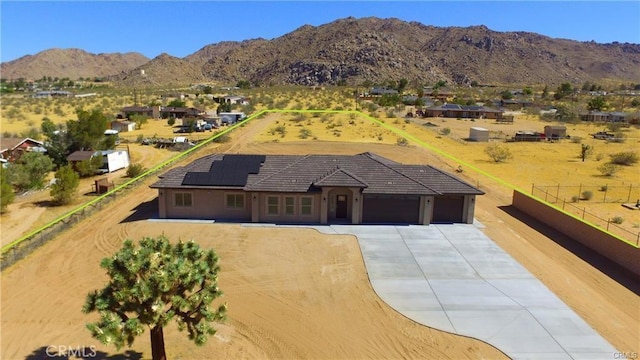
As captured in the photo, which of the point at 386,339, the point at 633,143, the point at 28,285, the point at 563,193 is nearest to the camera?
the point at 386,339

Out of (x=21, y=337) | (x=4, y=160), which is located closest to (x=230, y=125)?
(x=4, y=160)

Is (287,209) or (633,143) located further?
(633,143)

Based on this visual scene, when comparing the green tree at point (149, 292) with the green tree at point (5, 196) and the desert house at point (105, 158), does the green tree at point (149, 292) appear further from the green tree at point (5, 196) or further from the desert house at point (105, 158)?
the desert house at point (105, 158)

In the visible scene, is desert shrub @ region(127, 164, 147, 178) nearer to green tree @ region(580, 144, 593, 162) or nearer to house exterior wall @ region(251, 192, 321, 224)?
house exterior wall @ region(251, 192, 321, 224)

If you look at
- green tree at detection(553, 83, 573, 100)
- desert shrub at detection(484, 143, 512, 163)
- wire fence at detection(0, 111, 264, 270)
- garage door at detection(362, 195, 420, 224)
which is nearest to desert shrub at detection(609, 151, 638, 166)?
desert shrub at detection(484, 143, 512, 163)

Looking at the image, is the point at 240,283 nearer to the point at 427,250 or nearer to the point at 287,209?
the point at 287,209
